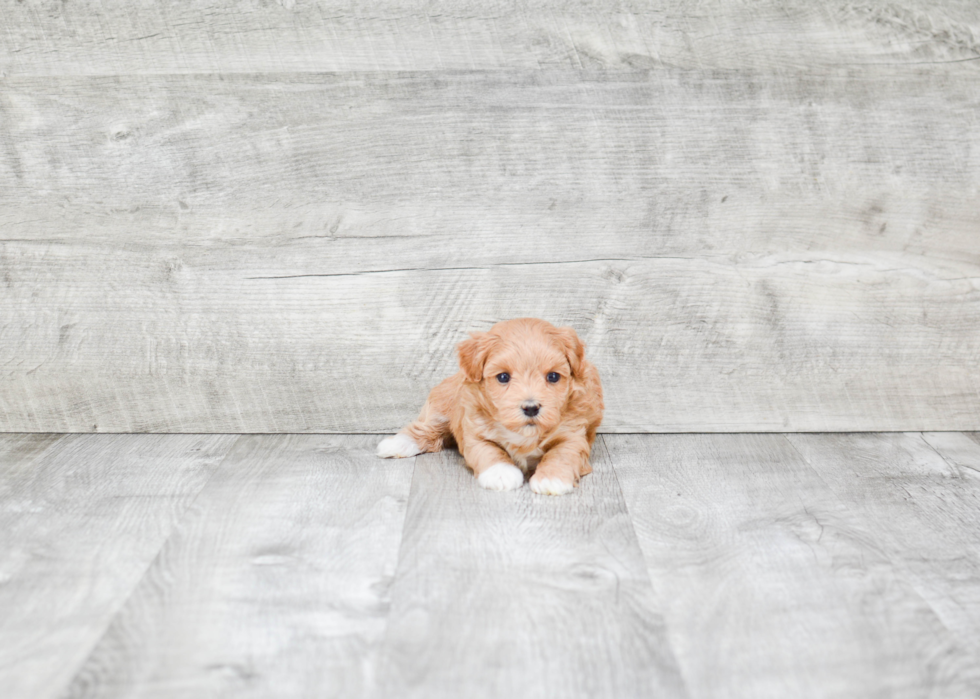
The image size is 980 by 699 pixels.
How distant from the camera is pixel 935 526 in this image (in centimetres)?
163

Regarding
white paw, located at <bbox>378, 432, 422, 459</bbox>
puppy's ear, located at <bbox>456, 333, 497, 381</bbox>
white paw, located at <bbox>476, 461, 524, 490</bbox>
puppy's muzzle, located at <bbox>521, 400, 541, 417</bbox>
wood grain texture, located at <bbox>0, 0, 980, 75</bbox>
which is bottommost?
white paw, located at <bbox>378, 432, 422, 459</bbox>

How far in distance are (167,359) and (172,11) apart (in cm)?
85

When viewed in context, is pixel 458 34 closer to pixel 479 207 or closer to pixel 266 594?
pixel 479 207

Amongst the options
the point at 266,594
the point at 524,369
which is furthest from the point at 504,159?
the point at 266,594

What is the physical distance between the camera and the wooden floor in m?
1.18

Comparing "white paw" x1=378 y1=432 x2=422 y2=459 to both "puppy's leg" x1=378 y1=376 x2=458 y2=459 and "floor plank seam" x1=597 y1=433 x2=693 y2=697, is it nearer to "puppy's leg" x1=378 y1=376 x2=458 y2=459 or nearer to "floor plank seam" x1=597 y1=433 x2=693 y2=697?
"puppy's leg" x1=378 y1=376 x2=458 y2=459

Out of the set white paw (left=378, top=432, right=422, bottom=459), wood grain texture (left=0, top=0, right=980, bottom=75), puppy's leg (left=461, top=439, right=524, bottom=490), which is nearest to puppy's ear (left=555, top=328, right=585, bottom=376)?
puppy's leg (left=461, top=439, right=524, bottom=490)

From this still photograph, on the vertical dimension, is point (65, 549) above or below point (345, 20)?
below

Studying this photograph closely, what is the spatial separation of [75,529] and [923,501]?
166 cm

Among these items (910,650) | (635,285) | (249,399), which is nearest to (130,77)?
(249,399)

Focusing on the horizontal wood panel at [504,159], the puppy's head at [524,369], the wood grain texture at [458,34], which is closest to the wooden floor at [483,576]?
the puppy's head at [524,369]

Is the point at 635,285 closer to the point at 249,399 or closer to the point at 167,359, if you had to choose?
the point at 249,399

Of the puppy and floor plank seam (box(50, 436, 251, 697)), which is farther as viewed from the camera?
the puppy

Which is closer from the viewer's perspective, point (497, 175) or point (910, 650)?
point (910, 650)
